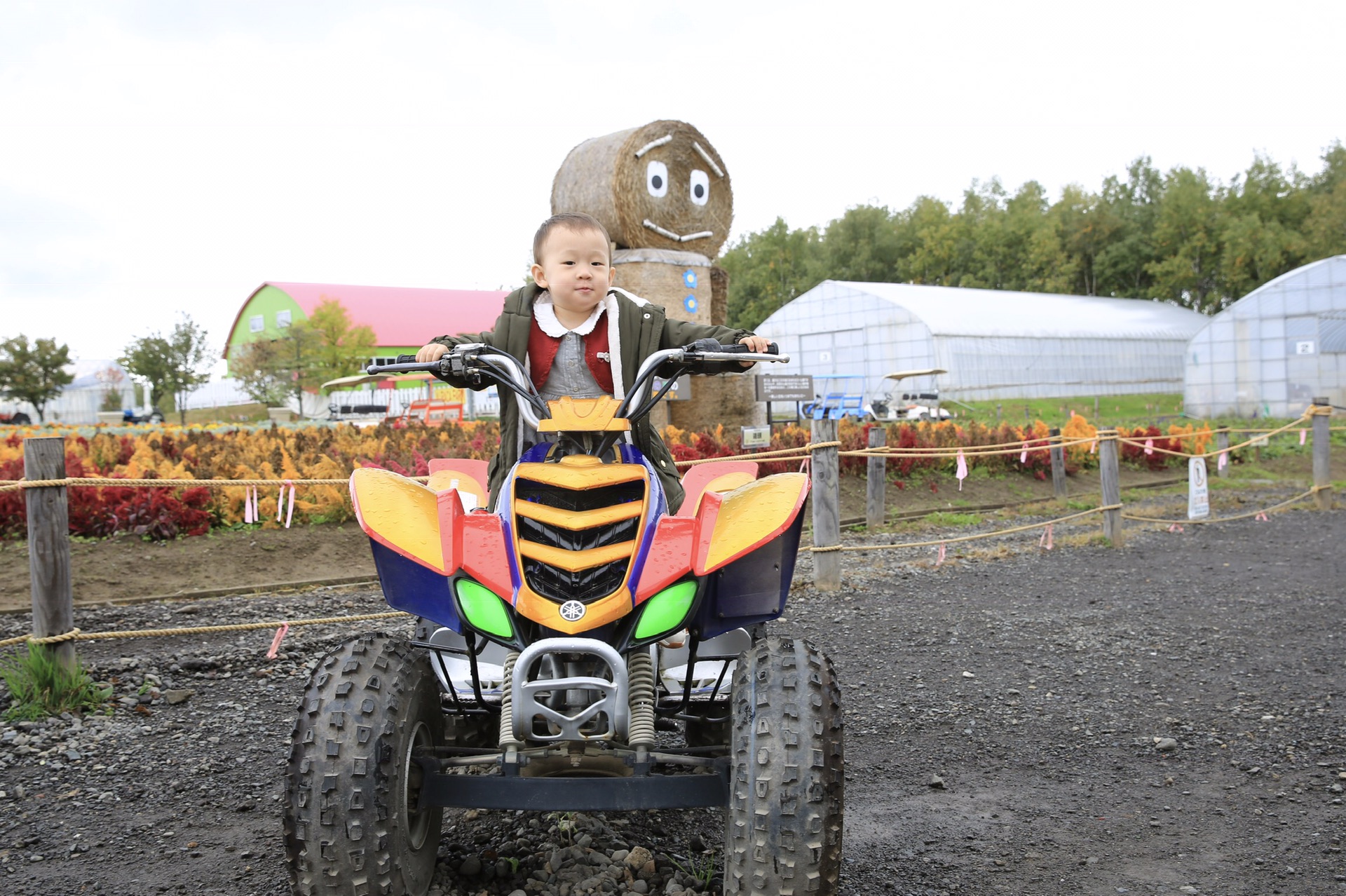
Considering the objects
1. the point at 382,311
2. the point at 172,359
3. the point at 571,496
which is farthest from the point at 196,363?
the point at 571,496

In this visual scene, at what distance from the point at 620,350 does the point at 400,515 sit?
733mm

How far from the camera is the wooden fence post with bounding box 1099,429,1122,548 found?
847cm

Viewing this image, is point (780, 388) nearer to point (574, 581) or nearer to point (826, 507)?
point (826, 507)

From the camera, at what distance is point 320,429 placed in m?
11.6

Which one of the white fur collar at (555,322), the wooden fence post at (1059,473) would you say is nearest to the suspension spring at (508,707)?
the white fur collar at (555,322)

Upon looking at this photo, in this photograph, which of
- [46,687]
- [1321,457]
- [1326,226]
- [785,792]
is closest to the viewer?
[785,792]

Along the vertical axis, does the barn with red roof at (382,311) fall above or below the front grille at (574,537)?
above

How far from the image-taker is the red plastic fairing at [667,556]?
2.18 meters

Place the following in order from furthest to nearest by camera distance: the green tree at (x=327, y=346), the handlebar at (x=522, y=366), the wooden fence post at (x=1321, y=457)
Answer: the green tree at (x=327, y=346)
the wooden fence post at (x=1321, y=457)
the handlebar at (x=522, y=366)

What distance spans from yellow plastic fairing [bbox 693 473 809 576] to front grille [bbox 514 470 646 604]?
162 millimetres

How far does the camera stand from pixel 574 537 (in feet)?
7.20

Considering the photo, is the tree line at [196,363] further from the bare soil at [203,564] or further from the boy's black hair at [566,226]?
the boy's black hair at [566,226]

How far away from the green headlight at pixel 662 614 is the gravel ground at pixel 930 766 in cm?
75

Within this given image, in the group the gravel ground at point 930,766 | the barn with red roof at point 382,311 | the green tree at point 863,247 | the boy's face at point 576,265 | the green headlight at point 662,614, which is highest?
the green tree at point 863,247
